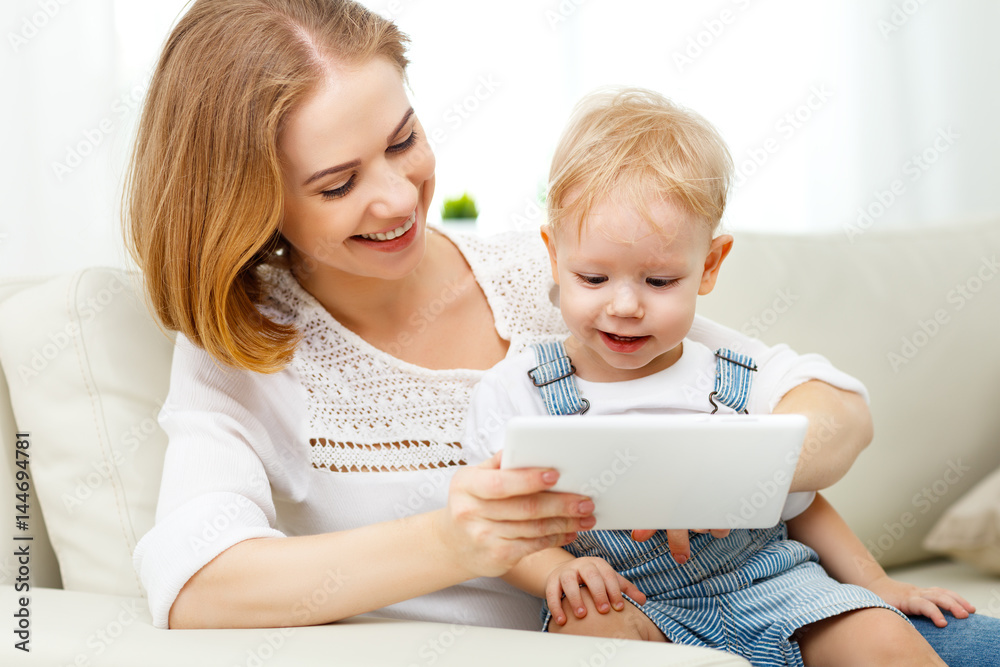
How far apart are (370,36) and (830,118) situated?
255cm

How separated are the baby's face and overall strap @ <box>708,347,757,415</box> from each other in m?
0.10

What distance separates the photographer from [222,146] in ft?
3.50

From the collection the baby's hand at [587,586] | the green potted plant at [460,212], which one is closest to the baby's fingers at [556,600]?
the baby's hand at [587,586]

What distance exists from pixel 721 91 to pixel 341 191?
7.63 feet

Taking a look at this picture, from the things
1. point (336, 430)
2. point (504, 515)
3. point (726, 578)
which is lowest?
point (726, 578)

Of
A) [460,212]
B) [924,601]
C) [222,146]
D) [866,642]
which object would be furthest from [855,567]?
[460,212]

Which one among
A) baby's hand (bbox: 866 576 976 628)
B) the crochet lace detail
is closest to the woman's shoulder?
the crochet lace detail

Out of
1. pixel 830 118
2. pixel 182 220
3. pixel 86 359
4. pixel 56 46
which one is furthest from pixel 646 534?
pixel 830 118

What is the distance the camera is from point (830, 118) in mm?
3201

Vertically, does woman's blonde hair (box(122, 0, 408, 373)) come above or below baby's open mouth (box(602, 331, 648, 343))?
above

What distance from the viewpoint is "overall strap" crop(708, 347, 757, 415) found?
43.1 inches

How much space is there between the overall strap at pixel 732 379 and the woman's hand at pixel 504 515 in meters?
0.33

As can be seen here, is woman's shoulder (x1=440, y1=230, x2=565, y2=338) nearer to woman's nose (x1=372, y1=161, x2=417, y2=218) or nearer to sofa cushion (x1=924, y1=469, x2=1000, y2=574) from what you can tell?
woman's nose (x1=372, y1=161, x2=417, y2=218)

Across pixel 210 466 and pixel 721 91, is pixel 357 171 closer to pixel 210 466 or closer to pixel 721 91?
pixel 210 466
